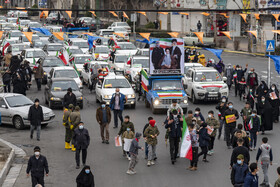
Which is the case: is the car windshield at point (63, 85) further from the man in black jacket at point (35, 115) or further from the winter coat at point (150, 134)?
the winter coat at point (150, 134)

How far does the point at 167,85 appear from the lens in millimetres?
28953

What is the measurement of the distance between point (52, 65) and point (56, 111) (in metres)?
9.11

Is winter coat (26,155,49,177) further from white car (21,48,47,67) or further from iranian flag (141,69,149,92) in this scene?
white car (21,48,47,67)

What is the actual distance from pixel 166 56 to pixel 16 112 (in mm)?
8055

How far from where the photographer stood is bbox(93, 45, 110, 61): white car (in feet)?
145

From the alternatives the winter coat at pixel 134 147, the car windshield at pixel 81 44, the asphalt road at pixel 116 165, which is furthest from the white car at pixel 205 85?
the car windshield at pixel 81 44

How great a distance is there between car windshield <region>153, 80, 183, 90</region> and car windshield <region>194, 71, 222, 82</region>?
102 inches

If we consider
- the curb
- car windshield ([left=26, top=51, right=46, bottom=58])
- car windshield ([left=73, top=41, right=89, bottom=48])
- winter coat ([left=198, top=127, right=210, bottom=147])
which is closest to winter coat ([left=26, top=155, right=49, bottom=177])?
the curb

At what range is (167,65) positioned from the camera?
29891 millimetres

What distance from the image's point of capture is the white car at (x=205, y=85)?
30547 millimetres

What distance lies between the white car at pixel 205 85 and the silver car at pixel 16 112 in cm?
818

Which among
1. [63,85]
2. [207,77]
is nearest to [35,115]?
[63,85]

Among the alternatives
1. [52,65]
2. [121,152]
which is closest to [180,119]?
[121,152]

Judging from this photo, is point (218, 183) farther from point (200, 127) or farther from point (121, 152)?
point (121, 152)
